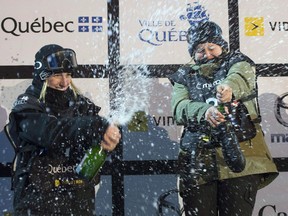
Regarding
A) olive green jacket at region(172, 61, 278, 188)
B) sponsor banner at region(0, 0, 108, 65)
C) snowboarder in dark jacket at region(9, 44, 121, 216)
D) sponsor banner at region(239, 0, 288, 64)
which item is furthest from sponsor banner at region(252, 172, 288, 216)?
sponsor banner at region(0, 0, 108, 65)

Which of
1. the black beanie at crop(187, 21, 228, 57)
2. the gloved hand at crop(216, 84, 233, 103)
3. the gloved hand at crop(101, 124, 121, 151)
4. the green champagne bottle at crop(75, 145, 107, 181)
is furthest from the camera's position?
the black beanie at crop(187, 21, 228, 57)

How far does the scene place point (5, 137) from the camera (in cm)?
237

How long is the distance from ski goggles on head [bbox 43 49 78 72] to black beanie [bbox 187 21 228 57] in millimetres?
615

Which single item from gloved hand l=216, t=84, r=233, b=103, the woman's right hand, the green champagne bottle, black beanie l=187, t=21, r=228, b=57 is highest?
black beanie l=187, t=21, r=228, b=57

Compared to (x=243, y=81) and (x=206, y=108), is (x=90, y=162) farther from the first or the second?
(x=243, y=81)

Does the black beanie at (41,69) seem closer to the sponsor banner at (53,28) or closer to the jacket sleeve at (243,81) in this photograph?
the sponsor banner at (53,28)

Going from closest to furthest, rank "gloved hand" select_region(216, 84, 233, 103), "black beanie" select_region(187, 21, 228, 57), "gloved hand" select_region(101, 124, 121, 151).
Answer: "gloved hand" select_region(101, 124, 121, 151)
"gloved hand" select_region(216, 84, 233, 103)
"black beanie" select_region(187, 21, 228, 57)

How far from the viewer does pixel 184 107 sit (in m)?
2.30

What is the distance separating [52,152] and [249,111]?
95cm

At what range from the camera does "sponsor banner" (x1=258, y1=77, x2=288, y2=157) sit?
2.42 m

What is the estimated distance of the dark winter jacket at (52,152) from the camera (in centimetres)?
200

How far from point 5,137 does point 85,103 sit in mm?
464

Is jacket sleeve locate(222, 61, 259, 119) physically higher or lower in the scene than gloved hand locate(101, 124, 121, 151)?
higher

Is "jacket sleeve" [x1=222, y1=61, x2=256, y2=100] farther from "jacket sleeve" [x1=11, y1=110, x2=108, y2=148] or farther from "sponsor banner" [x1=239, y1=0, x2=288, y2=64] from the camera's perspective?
"jacket sleeve" [x1=11, y1=110, x2=108, y2=148]
